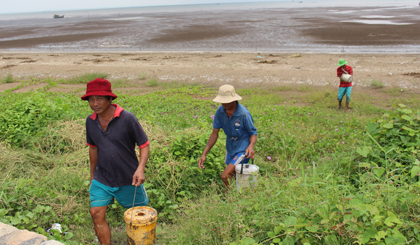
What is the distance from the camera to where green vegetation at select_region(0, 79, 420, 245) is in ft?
8.32

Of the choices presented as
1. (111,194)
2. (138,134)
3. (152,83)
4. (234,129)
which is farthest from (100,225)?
(152,83)

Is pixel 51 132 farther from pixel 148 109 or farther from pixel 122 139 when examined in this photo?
pixel 122 139

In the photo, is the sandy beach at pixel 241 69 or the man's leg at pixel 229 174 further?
the sandy beach at pixel 241 69

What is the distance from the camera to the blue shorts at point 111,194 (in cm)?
320

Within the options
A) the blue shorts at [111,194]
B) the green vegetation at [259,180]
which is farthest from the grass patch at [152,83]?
the blue shorts at [111,194]

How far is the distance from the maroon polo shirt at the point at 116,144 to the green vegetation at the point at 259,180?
0.69 metres

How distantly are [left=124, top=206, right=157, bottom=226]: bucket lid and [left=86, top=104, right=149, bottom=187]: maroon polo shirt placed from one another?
389mm

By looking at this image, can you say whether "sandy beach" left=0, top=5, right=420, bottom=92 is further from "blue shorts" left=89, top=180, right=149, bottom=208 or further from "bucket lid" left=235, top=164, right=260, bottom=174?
"blue shorts" left=89, top=180, right=149, bottom=208

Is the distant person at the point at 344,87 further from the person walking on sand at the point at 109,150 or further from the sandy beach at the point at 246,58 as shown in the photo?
the person walking on sand at the point at 109,150

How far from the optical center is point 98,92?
3.01 meters

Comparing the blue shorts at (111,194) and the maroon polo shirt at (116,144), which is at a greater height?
the maroon polo shirt at (116,144)

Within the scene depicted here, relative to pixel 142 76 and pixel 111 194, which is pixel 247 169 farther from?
pixel 142 76

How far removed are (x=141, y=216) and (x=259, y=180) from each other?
124 centimetres

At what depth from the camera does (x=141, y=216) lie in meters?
2.95
